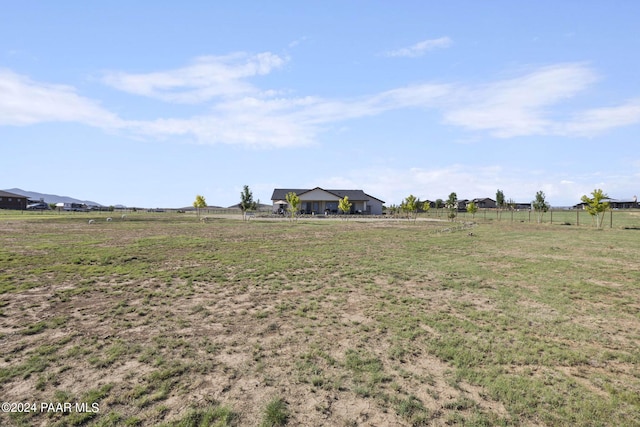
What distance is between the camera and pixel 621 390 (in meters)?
4.36

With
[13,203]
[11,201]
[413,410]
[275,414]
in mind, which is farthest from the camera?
[13,203]

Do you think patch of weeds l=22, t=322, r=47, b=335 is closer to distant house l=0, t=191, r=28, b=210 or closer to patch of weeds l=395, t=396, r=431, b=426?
patch of weeds l=395, t=396, r=431, b=426

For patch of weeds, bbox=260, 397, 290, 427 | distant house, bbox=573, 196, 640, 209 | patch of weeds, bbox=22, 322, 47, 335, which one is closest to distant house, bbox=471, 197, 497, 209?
distant house, bbox=573, 196, 640, 209

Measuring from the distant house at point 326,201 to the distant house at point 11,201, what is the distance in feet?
219

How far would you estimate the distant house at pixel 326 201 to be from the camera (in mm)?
68250

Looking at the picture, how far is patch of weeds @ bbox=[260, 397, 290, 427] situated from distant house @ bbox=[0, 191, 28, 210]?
106588 millimetres

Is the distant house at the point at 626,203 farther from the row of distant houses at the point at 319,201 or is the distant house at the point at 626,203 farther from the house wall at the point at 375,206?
the house wall at the point at 375,206

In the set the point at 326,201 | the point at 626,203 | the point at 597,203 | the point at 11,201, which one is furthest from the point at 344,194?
the point at 626,203

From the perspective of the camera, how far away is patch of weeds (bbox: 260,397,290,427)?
12.0ft

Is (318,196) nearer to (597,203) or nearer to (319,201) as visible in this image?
(319,201)

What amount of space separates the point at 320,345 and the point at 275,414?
1.97 m

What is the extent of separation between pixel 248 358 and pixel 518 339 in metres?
4.93

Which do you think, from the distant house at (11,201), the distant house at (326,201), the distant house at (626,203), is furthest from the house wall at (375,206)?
the distant house at (11,201)

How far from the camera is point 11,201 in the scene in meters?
80.4
